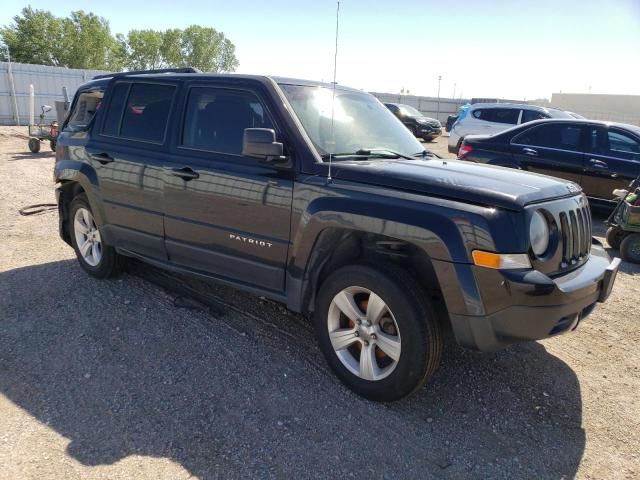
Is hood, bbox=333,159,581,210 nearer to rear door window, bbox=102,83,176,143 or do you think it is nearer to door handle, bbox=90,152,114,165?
rear door window, bbox=102,83,176,143

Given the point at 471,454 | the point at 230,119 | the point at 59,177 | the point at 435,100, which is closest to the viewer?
the point at 471,454

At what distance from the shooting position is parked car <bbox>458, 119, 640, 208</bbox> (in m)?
8.07

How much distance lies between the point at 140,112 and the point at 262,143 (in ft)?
5.87

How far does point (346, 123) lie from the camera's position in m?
3.83

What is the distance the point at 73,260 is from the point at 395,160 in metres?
3.96

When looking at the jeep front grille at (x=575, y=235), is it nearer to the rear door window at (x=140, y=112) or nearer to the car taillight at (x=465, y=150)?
the rear door window at (x=140, y=112)

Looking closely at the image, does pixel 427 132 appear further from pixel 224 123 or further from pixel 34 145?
pixel 224 123

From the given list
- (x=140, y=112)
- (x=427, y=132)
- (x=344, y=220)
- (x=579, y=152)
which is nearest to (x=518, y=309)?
(x=344, y=220)

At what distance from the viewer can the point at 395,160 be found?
366 centimetres

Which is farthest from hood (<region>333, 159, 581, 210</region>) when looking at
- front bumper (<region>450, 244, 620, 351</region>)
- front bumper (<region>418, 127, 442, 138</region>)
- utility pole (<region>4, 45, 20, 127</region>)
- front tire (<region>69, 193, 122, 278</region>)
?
utility pole (<region>4, 45, 20, 127</region>)

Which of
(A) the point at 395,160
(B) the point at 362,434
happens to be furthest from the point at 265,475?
(A) the point at 395,160

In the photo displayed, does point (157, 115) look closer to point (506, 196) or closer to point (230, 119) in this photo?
point (230, 119)

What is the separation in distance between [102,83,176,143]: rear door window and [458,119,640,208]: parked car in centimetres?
619

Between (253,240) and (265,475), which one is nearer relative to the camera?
(265,475)
